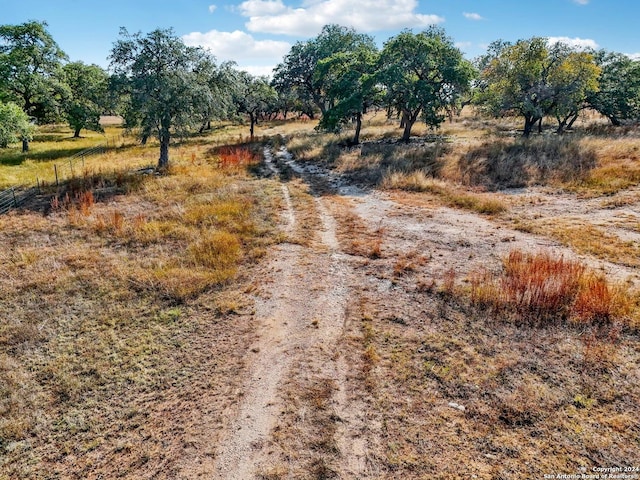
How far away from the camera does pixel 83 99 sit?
122 feet

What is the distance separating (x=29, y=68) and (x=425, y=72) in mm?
33063

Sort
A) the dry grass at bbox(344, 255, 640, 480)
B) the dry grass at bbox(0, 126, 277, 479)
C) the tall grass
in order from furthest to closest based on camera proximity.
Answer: the tall grass, the dry grass at bbox(0, 126, 277, 479), the dry grass at bbox(344, 255, 640, 480)

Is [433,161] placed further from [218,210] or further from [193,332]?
[193,332]

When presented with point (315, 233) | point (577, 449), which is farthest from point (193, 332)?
point (577, 449)

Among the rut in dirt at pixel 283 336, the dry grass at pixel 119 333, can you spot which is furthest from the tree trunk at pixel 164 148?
the rut in dirt at pixel 283 336

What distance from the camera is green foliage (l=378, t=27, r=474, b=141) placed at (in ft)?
76.9

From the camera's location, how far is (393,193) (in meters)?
17.1

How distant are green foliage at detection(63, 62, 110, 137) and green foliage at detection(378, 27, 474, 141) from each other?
85.0 feet

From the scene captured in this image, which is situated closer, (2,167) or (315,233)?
(315,233)

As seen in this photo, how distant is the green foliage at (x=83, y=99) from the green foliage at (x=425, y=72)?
25.9 metres

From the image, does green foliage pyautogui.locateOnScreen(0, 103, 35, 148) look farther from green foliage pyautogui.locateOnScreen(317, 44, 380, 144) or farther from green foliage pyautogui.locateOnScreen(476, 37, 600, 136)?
green foliage pyautogui.locateOnScreen(476, 37, 600, 136)

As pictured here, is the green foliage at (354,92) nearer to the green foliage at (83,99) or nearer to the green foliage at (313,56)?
the green foliage at (313,56)

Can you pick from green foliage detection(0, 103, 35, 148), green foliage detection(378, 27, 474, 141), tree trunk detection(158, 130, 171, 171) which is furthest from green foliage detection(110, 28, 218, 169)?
green foliage detection(378, 27, 474, 141)

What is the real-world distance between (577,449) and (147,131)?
2331 cm
